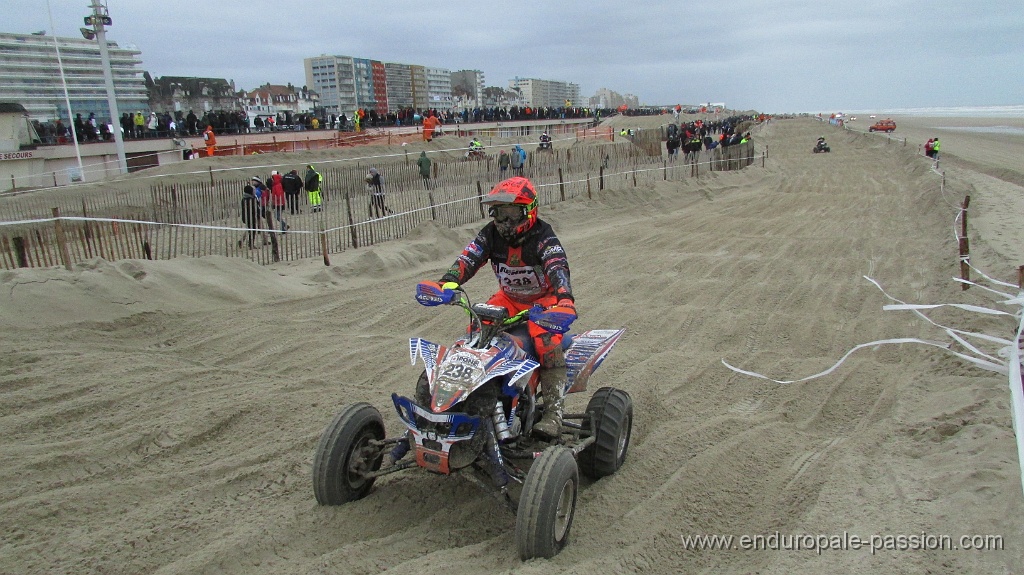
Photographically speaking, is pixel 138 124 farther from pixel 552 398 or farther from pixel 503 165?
pixel 552 398

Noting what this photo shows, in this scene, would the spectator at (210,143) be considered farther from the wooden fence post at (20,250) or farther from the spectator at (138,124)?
the wooden fence post at (20,250)

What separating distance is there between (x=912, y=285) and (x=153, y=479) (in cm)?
1000

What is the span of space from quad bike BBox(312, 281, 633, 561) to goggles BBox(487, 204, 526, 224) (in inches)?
28.9

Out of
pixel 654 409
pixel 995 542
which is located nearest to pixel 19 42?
pixel 654 409

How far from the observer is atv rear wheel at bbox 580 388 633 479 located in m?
4.26

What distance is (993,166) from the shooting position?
2483cm

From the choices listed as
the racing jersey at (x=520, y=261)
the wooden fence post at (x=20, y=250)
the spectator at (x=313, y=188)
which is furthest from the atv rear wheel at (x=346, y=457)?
the spectator at (x=313, y=188)

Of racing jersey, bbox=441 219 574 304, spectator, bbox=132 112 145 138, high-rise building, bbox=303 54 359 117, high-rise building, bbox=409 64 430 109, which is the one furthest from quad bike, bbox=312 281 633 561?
high-rise building, bbox=409 64 430 109

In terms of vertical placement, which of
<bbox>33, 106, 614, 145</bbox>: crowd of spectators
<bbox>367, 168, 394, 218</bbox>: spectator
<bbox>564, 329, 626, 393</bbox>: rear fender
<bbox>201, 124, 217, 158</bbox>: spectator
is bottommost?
<bbox>564, 329, 626, 393</bbox>: rear fender

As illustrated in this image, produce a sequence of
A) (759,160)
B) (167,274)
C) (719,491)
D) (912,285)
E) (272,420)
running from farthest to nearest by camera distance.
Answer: (759,160), (912,285), (167,274), (272,420), (719,491)

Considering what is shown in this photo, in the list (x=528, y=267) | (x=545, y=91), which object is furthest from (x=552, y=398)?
(x=545, y=91)

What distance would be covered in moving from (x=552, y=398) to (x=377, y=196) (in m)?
12.1

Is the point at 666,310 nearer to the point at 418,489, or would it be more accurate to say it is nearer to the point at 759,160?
the point at 418,489

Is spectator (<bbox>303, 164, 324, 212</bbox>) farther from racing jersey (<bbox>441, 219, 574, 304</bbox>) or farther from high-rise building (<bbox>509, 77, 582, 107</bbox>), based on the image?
high-rise building (<bbox>509, 77, 582, 107</bbox>)
